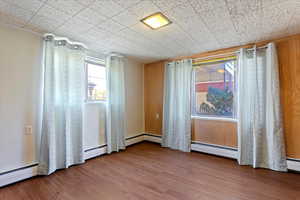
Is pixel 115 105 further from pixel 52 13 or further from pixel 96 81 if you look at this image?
pixel 52 13

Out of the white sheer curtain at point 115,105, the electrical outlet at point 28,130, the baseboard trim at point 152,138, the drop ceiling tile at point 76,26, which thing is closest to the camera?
the drop ceiling tile at point 76,26

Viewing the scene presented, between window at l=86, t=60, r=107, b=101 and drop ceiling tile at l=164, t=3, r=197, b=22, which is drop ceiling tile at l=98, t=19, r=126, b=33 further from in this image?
window at l=86, t=60, r=107, b=101

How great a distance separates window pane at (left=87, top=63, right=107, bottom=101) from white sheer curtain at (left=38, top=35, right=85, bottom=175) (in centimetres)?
36

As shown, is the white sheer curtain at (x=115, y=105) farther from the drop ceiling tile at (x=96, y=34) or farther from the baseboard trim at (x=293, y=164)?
the baseboard trim at (x=293, y=164)

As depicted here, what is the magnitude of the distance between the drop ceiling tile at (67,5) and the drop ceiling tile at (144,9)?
0.61 meters

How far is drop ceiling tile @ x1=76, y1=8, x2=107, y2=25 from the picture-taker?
5.87 ft

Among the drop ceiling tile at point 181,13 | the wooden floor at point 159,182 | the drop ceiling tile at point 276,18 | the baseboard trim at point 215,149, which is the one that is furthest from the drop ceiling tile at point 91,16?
the baseboard trim at point 215,149

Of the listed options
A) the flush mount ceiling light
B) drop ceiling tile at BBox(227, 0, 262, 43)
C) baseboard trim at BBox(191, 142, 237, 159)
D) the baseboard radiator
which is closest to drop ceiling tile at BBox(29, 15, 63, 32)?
the flush mount ceiling light

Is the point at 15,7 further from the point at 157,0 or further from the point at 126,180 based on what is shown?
the point at 126,180

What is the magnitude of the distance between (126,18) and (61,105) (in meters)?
1.83

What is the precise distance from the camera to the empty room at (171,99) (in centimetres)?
188

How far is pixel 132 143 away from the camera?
13.4ft

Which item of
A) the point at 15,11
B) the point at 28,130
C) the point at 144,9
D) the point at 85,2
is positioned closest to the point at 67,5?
the point at 85,2

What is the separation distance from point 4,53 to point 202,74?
12.1ft
